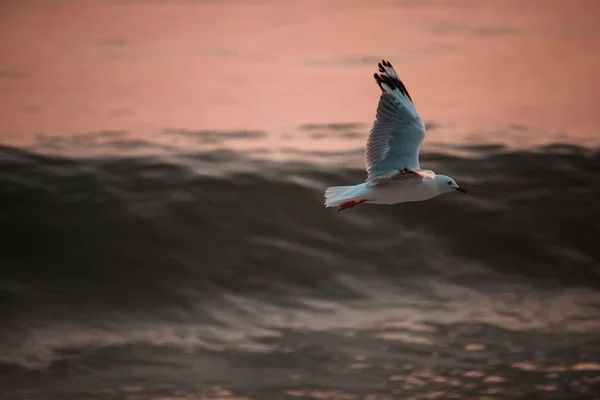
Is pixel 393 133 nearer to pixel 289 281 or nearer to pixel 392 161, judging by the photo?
pixel 392 161

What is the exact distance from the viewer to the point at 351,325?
1280 centimetres

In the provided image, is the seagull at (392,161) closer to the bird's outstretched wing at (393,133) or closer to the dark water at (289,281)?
the bird's outstretched wing at (393,133)

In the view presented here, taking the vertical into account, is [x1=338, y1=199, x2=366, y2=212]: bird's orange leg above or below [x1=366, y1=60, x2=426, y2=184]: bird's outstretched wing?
below

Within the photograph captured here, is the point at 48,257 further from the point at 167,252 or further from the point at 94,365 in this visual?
the point at 94,365

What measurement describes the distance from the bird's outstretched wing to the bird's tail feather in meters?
0.24

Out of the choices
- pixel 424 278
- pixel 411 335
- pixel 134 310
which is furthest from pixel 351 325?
pixel 134 310

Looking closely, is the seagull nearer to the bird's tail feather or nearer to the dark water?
the bird's tail feather

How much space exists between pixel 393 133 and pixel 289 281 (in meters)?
5.22

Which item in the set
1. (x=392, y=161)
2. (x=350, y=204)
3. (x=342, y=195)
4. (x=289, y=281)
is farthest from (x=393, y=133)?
(x=289, y=281)

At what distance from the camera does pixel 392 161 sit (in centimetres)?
877

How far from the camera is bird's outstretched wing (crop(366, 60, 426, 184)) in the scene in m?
8.77

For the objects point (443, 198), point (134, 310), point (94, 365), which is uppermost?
point (443, 198)

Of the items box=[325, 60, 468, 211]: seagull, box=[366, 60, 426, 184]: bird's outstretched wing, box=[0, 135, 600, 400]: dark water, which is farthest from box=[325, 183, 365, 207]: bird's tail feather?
box=[0, 135, 600, 400]: dark water

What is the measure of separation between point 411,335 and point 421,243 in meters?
2.25
